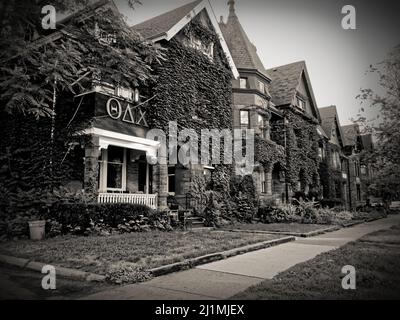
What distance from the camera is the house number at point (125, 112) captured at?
547 inches

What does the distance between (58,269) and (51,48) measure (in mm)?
5295

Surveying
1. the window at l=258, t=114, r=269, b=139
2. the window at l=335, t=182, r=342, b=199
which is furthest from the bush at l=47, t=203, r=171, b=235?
the window at l=335, t=182, r=342, b=199

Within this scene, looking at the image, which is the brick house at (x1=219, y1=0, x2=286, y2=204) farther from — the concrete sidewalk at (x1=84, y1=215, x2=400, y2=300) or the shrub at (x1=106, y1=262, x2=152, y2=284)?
the shrub at (x1=106, y1=262, x2=152, y2=284)

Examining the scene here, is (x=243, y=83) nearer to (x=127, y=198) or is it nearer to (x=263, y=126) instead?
(x=263, y=126)

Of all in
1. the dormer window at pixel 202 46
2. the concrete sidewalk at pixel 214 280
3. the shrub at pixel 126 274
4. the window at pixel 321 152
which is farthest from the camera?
the window at pixel 321 152

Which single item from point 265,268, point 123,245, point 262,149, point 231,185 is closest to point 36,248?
point 123,245

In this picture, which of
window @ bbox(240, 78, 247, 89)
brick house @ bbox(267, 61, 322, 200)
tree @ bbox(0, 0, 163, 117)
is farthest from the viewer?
brick house @ bbox(267, 61, 322, 200)

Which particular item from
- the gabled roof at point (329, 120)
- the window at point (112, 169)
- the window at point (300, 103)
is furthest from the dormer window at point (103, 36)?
the gabled roof at point (329, 120)

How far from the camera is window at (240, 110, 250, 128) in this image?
868 inches

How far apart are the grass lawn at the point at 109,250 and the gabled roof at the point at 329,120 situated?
3012 centimetres

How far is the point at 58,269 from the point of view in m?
5.99

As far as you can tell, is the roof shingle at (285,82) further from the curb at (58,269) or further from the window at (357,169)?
the curb at (58,269)

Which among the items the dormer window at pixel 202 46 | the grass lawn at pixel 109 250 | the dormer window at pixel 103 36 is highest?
the dormer window at pixel 202 46

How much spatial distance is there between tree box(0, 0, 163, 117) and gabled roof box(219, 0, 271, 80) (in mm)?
13858
